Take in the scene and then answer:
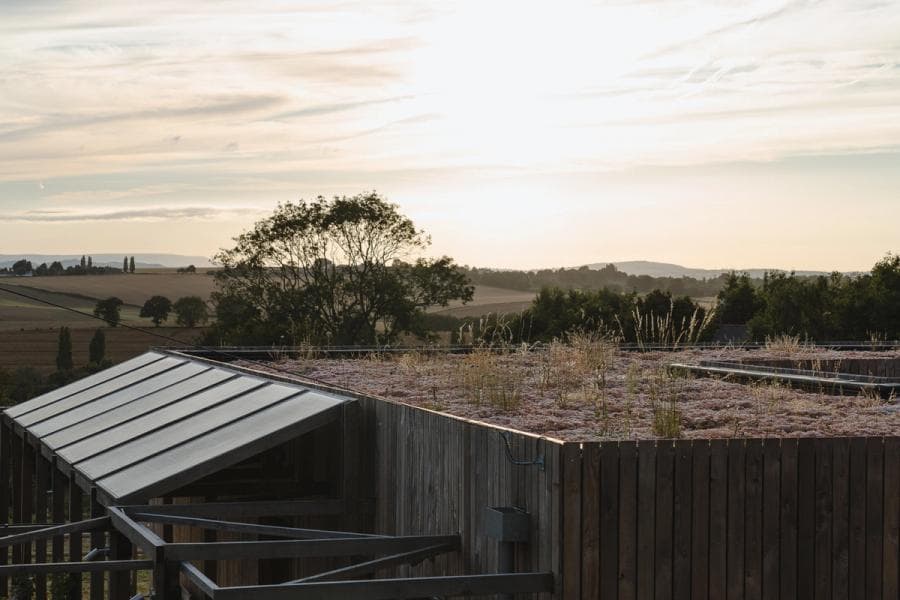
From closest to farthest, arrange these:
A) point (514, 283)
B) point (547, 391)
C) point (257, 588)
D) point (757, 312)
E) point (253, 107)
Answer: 1. point (257, 588)
2. point (547, 391)
3. point (253, 107)
4. point (757, 312)
5. point (514, 283)

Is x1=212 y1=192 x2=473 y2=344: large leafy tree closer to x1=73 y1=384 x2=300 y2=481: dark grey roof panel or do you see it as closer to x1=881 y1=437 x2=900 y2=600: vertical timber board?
x1=73 y1=384 x2=300 y2=481: dark grey roof panel

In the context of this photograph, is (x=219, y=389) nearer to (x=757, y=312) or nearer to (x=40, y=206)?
(x=757, y=312)

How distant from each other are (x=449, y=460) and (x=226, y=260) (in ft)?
118

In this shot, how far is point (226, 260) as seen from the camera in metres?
43.4

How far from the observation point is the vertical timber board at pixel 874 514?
25.3ft

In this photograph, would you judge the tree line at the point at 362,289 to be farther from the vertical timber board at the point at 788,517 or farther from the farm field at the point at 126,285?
the vertical timber board at the point at 788,517

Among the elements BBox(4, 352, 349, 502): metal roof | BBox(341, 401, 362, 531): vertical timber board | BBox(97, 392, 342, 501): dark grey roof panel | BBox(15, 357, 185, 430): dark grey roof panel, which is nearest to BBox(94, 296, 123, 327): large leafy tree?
BBox(15, 357, 185, 430): dark grey roof panel

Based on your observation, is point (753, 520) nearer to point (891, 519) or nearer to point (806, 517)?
point (806, 517)

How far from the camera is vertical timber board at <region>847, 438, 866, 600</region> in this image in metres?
7.70

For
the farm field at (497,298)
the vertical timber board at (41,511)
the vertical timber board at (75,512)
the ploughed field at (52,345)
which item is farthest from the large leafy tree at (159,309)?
the vertical timber board at (75,512)

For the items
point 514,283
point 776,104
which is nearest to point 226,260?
point 776,104

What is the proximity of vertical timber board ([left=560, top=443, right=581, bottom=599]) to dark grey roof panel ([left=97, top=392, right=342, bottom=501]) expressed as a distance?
10.9ft

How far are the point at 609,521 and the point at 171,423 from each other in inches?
227

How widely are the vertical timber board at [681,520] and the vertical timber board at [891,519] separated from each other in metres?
1.49
